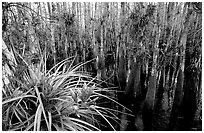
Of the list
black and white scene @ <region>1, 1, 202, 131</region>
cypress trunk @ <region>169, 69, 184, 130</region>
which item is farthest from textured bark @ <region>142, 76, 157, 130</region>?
cypress trunk @ <region>169, 69, 184, 130</region>

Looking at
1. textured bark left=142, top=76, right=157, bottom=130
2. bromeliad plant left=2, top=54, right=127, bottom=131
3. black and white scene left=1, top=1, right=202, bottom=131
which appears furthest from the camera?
textured bark left=142, top=76, right=157, bottom=130

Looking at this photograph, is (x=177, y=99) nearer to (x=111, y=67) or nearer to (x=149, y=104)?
(x=149, y=104)

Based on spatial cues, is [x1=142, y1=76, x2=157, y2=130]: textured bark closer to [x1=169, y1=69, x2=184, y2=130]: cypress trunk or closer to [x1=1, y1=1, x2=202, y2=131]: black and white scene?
[x1=1, y1=1, x2=202, y2=131]: black and white scene

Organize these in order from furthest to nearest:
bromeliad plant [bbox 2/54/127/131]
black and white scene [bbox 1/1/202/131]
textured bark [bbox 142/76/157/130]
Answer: textured bark [bbox 142/76/157/130] < black and white scene [bbox 1/1/202/131] < bromeliad plant [bbox 2/54/127/131]

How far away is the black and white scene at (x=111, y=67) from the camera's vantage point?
1.80 metres

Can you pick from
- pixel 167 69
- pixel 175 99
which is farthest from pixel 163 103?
pixel 167 69

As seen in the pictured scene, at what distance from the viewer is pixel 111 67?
4.44 meters

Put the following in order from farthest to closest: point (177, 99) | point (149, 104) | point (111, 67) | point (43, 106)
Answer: point (111, 67) → point (177, 99) → point (149, 104) → point (43, 106)

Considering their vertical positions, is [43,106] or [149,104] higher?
[43,106]

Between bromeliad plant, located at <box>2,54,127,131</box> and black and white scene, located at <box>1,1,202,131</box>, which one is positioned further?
black and white scene, located at <box>1,1,202,131</box>

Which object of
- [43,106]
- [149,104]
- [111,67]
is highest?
[43,106]

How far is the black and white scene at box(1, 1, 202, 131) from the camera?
1.80 meters

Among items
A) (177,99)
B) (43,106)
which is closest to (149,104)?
(177,99)

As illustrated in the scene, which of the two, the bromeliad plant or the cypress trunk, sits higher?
the bromeliad plant
